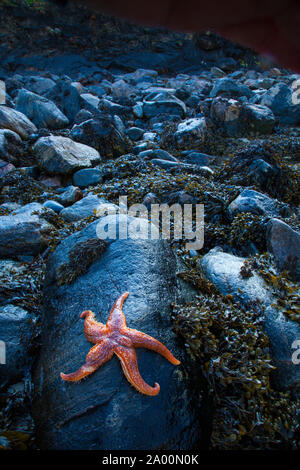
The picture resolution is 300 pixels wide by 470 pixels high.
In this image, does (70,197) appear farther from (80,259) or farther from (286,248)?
(286,248)

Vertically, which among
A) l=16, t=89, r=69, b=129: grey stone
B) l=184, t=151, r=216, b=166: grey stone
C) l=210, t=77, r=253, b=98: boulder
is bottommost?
l=184, t=151, r=216, b=166: grey stone

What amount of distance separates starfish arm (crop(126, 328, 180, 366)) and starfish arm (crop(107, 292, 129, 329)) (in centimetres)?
13

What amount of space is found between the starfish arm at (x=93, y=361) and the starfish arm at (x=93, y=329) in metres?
0.11

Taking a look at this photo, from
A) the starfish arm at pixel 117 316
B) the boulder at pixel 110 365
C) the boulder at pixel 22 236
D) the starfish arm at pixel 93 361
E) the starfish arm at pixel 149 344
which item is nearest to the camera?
the boulder at pixel 110 365

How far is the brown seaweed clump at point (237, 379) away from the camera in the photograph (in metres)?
2.41

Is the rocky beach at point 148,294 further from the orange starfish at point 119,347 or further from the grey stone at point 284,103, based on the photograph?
the grey stone at point 284,103

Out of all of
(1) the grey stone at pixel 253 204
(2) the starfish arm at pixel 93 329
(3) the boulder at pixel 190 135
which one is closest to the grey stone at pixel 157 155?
(3) the boulder at pixel 190 135

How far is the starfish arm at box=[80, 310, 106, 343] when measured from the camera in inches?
97.3

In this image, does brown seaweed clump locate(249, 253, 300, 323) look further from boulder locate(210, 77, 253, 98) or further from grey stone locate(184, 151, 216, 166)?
boulder locate(210, 77, 253, 98)

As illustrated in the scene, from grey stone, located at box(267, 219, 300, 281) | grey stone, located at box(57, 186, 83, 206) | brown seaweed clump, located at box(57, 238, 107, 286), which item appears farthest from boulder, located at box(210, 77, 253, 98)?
brown seaweed clump, located at box(57, 238, 107, 286)

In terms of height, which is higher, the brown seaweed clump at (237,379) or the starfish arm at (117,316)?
the starfish arm at (117,316)

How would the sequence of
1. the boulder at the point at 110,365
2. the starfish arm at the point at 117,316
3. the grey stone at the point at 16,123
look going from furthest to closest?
the grey stone at the point at 16,123
the starfish arm at the point at 117,316
the boulder at the point at 110,365

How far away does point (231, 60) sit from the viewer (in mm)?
23000

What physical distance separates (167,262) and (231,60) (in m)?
25.6
